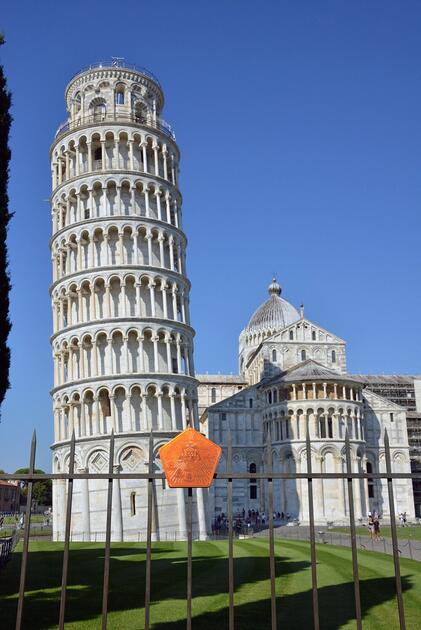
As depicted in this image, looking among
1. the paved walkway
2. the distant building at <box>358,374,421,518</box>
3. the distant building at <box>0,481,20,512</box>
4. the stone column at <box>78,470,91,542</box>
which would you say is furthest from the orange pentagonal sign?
the distant building at <box>0,481,20,512</box>

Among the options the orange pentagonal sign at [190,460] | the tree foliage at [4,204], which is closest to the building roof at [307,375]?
the tree foliage at [4,204]

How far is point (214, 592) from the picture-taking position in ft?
58.7

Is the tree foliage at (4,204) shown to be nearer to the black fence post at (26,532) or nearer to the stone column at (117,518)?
the black fence post at (26,532)

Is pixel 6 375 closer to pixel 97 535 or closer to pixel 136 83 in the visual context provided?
pixel 97 535

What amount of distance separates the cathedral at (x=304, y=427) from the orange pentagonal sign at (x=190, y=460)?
47.8 metres

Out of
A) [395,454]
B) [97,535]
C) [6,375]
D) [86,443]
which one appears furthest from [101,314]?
[395,454]

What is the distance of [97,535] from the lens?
142ft

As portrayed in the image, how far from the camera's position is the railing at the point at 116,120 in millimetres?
51531

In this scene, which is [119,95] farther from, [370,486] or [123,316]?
[370,486]

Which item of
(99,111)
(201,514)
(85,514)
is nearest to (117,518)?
(85,514)

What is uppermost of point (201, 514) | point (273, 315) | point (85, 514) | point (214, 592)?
point (273, 315)

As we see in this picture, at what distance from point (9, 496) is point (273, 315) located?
55.2 m

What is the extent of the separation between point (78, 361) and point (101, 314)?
380 cm

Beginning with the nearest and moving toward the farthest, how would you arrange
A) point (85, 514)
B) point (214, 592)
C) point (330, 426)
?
point (214, 592) → point (85, 514) → point (330, 426)
